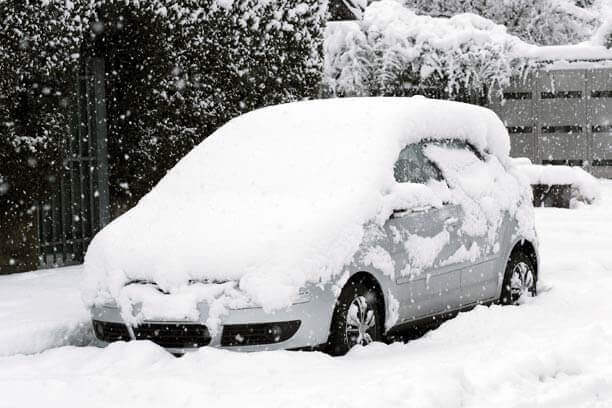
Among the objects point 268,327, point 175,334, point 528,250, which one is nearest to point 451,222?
point 528,250

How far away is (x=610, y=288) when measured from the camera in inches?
376

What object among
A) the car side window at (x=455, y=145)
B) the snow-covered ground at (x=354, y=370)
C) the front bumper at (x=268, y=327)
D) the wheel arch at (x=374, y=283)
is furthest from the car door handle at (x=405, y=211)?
the front bumper at (x=268, y=327)

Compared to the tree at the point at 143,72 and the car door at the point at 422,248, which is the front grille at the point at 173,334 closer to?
the car door at the point at 422,248

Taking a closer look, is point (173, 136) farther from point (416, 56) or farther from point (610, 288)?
point (416, 56)

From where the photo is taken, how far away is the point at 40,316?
26.5ft

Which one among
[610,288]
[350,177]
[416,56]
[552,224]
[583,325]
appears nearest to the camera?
[350,177]

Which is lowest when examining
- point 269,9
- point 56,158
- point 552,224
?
point 552,224

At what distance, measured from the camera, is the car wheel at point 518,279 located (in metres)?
→ 8.82

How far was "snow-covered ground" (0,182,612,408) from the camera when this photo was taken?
5664 mm

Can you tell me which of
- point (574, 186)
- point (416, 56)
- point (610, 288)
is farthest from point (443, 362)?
point (416, 56)

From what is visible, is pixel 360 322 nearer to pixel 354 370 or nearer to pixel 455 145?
pixel 354 370

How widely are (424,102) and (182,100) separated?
14.1 ft

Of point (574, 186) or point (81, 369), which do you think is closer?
point (81, 369)

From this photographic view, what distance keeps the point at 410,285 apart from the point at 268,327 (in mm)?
1297
